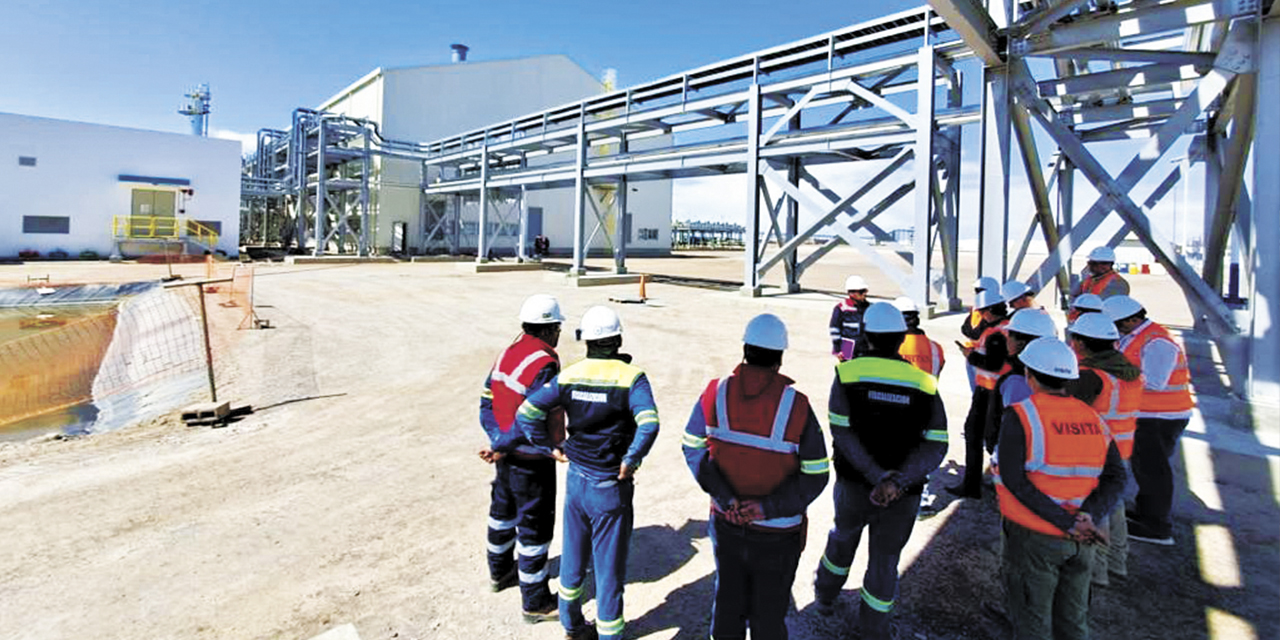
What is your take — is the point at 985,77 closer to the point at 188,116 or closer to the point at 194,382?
the point at 194,382

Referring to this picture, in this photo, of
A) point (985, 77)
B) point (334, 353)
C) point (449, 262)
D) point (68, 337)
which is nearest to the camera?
point (985, 77)

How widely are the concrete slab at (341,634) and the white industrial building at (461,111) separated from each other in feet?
89.7

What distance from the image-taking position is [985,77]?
7.21 meters

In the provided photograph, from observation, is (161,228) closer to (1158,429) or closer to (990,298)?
(990,298)

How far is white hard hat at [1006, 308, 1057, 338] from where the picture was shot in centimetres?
349

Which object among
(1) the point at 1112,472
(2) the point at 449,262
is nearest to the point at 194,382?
(1) the point at 1112,472

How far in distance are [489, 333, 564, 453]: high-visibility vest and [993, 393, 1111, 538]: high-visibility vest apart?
220cm

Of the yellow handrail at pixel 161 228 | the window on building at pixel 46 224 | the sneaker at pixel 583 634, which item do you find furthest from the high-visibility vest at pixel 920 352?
the window on building at pixel 46 224

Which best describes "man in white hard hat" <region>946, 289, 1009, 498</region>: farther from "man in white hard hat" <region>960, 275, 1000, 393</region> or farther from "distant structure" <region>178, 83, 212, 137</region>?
"distant structure" <region>178, 83, 212, 137</region>

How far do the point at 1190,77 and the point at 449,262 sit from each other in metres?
27.6

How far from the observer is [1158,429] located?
3797mm

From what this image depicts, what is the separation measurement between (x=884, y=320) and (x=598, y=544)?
171cm

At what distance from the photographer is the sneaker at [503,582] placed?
10.9ft

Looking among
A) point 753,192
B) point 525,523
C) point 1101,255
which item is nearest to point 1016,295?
point 1101,255
